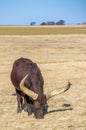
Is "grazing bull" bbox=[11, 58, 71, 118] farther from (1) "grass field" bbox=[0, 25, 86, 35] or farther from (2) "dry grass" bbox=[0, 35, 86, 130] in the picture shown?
(1) "grass field" bbox=[0, 25, 86, 35]

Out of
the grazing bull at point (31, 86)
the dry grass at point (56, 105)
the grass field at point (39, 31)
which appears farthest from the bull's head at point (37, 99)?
the grass field at point (39, 31)

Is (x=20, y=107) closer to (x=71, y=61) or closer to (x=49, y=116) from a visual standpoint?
(x=49, y=116)

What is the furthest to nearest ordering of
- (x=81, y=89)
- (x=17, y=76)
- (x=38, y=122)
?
(x=81, y=89), (x=17, y=76), (x=38, y=122)

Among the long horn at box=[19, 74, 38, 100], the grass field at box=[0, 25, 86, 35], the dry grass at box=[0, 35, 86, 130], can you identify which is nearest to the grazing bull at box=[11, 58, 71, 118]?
the long horn at box=[19, 74, 38, 100]

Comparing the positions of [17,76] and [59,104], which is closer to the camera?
[17,76]

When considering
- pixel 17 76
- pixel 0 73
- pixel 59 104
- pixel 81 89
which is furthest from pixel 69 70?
pixel 17 76

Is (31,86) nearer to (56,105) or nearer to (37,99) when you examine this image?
(37,99)

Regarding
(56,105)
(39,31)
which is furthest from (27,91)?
(39,31)

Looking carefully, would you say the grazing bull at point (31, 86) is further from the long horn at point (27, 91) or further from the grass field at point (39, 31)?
the grass field at point (39, 31)

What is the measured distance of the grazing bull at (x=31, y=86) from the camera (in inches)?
477

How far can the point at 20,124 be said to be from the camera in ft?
41.2

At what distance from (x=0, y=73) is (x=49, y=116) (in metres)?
10.2

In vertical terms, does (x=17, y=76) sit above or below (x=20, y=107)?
above

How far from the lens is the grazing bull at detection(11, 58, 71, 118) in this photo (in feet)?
39.8
